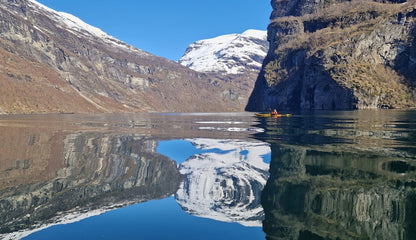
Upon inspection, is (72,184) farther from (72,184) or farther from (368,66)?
(368,66)

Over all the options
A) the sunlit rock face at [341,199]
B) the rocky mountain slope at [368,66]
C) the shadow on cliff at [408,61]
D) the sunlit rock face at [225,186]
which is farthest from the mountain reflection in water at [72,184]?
the shadow on cliff at [408,61]

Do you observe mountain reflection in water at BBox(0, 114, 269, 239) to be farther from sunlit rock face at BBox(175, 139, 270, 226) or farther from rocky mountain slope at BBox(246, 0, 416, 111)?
rocky mountain slope at BBox(246, 0, 416, 111)

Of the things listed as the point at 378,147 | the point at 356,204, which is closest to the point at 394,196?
the point at 356,204

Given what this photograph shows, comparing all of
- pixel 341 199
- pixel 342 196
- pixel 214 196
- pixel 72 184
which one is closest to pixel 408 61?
pixel 342 196

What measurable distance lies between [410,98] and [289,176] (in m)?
184

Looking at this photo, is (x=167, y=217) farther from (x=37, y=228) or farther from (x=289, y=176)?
(x=289, y=176)

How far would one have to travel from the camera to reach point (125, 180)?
15.3 meters

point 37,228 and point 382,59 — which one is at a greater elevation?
point 382,59

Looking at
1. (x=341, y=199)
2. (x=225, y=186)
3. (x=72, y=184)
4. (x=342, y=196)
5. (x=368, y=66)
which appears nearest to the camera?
(x=341, y=199)

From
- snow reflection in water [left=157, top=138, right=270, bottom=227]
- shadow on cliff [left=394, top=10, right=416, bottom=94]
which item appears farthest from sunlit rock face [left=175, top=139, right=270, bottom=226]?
shadow on cliff [left=394, top=10, right=416, bottom=94]

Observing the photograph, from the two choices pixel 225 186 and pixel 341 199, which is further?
pixel 225 186

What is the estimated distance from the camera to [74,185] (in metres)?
14.2

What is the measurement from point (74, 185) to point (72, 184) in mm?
253

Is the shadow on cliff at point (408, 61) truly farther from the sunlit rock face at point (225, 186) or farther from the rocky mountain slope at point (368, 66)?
the sunlit rock face at point (225, 186)
